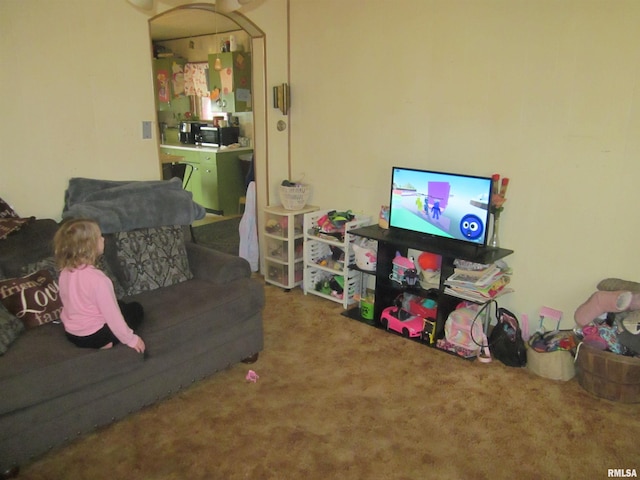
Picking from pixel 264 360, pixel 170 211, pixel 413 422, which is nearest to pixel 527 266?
pixel 413 422

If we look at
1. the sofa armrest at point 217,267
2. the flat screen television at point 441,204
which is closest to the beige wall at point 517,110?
the flat screen television at point 441,204

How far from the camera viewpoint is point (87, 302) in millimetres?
2184

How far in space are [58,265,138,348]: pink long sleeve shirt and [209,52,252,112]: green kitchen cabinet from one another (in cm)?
436

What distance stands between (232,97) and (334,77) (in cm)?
274

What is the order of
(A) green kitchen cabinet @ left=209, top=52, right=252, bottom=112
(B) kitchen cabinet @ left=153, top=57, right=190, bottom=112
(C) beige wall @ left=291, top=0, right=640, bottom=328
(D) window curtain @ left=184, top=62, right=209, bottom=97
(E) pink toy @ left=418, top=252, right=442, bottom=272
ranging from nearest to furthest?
(C) beige wall @ left=291, top=0, right=640, bottom=328, (E) pink toy @ left=418, top=252, right=442, bottom=272, (A) green kitchen cabinet @ left=209, top=52, right=252, bottom=112, (D) window curtain @ left=184, top=62, right=209, bottom=97, (B) kitchen cabinet @ left=153, top=57, right=190, bottom=112

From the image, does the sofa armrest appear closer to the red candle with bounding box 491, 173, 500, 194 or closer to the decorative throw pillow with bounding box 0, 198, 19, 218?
the decorative throw pillow with bounding box 0, 198, 19, 218

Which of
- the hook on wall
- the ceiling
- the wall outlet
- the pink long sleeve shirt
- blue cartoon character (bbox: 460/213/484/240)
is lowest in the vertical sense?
the pink long sleeve shirt

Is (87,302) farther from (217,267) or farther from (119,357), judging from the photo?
(217,267)

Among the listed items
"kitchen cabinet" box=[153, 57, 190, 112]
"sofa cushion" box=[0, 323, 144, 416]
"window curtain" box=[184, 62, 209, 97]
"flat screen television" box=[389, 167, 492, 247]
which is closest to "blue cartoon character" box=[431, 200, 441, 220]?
"flat screen television" box=[389, 167, 492, 247]

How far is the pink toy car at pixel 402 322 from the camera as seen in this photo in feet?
10.8

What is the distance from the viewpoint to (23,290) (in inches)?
93.0

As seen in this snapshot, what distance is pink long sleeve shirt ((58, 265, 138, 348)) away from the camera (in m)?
2.16

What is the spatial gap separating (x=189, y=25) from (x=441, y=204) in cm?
482

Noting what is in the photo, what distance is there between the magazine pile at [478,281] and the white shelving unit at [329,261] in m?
0.86
